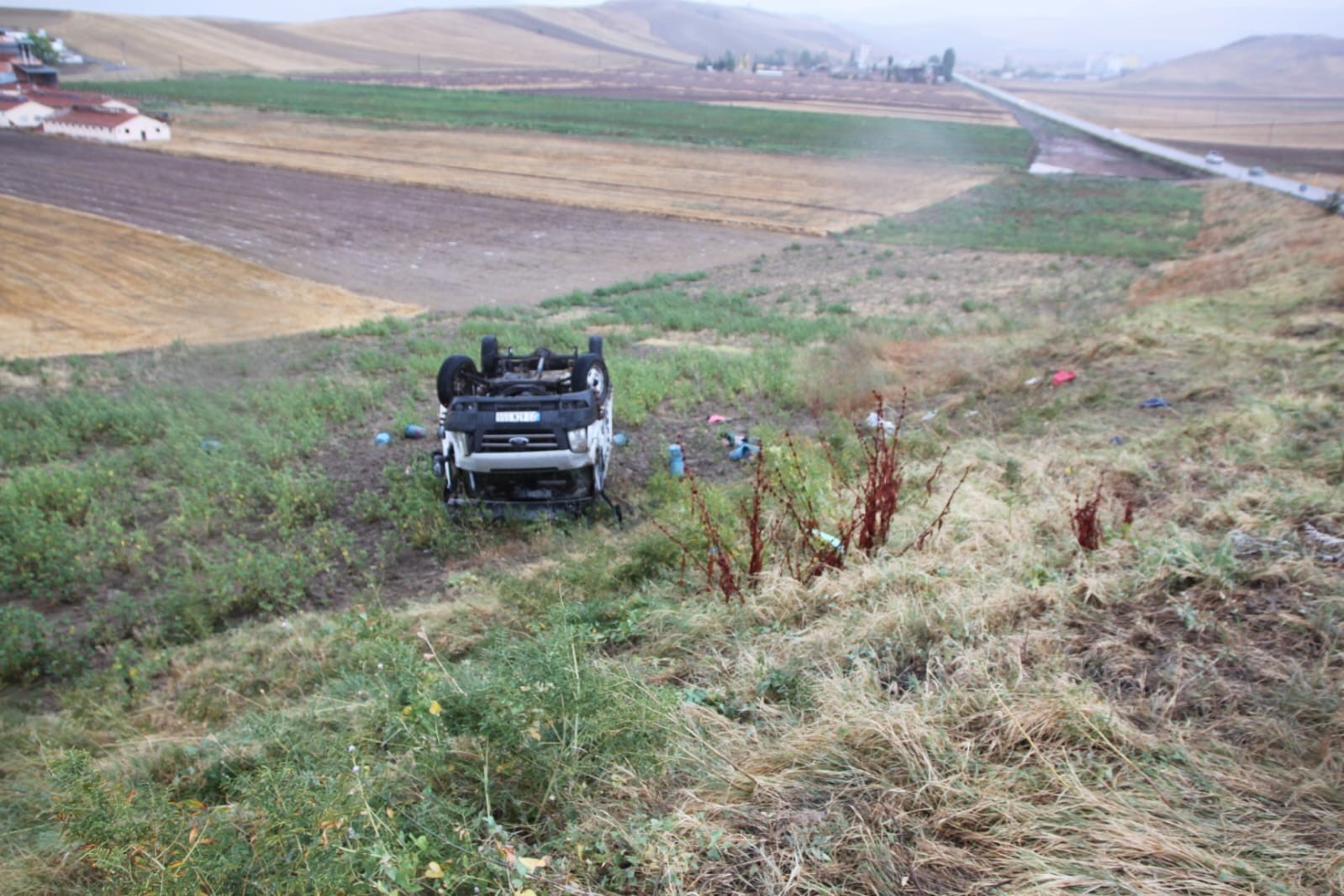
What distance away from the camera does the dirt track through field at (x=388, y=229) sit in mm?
22875

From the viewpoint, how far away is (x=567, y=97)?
81000mm

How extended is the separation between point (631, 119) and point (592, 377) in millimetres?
60678

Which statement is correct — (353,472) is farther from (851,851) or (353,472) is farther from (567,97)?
(567,97)

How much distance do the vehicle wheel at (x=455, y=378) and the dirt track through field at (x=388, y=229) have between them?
11841 millimetres

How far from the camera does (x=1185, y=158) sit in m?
48.4

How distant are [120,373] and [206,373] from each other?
1.30m

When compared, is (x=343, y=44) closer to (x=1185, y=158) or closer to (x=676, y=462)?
(x=1185, y=158)

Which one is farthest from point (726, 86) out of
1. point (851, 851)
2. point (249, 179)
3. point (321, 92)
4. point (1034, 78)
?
point (851, 851)

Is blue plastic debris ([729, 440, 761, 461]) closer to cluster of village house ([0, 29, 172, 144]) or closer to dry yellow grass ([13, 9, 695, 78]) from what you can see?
cluster of village house ([0, 29, 172, 144])

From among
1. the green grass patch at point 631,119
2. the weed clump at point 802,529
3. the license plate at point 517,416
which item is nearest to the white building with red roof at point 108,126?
the green grass patch at point 631,119

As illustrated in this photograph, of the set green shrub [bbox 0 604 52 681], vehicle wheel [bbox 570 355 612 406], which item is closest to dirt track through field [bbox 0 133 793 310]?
vehicle wheel [bbox 570 355 612 406]

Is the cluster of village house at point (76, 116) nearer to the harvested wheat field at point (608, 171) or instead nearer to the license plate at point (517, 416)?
the harvested wheat field at point (608, 171)

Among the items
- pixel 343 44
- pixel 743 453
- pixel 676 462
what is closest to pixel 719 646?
pixel 676 462

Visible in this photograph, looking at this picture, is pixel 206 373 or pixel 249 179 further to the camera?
pixel 249 179
